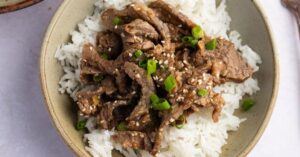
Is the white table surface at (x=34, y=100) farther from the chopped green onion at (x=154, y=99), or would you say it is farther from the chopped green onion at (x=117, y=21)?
the chopped green onion at (x=154, y=99)

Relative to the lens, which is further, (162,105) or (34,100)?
(34,100)

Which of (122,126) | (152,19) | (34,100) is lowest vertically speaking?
(34,100)

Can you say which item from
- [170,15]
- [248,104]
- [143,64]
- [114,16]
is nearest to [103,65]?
[143,64]

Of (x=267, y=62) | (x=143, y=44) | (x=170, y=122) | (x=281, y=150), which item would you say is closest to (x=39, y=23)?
(x=143, y=44)

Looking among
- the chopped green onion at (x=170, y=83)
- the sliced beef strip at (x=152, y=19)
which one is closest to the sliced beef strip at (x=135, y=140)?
the chopped green onion at (x=170, y=83)

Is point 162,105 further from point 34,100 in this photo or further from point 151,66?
point 34,100

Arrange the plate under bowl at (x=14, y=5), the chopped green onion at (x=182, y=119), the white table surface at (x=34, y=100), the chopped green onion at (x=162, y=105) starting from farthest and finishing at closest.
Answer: the white table surface at (x=34, y=100) → the plate under bowl at (x=14, y=5) → the chopped green onion at (x=182, y=119) → the chopped green onion at (x=162, y=105)

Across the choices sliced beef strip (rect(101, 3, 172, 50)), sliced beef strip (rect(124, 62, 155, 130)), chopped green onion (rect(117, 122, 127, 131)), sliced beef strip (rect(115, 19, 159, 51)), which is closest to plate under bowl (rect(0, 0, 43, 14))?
sliced beef strip (rect(101, 3, 172, 50))
